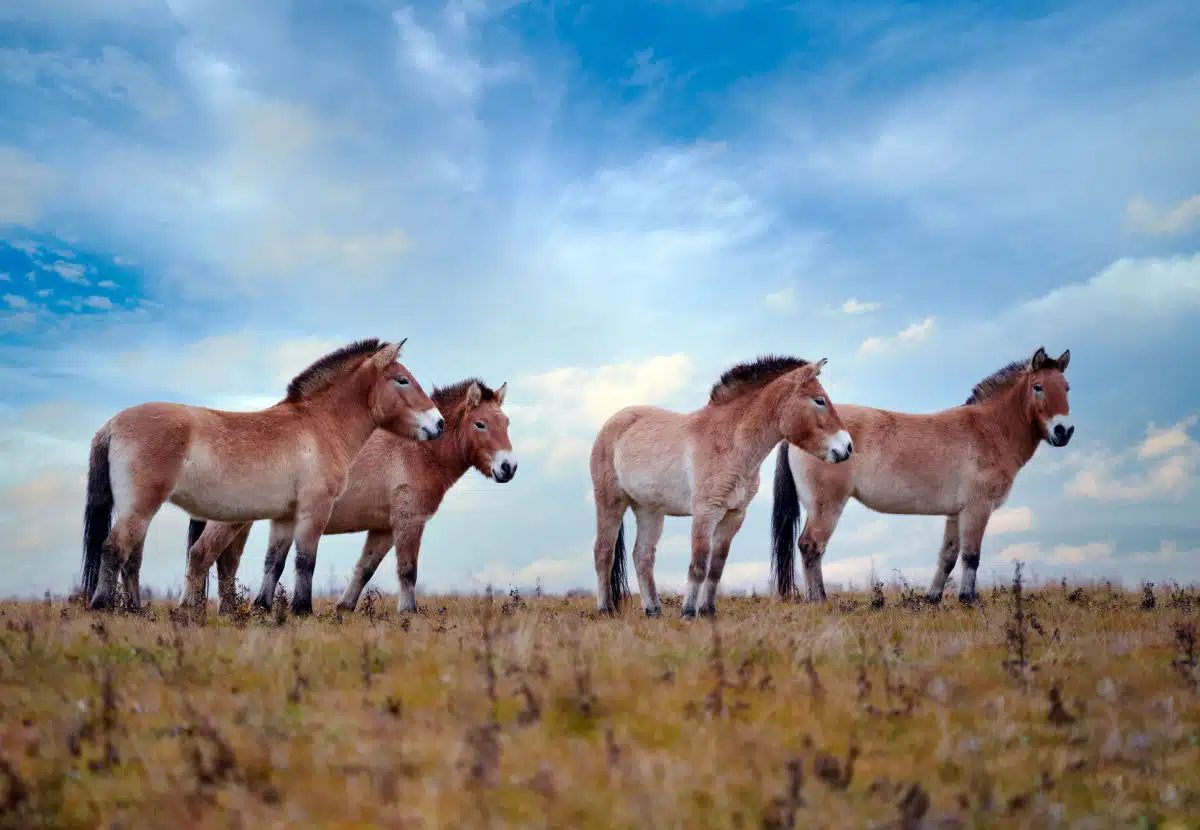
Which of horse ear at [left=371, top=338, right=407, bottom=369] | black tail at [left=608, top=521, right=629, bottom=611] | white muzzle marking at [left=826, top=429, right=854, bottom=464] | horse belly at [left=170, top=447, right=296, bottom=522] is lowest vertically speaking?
black tail at [left=608, top=521, right=629, bottom=611]

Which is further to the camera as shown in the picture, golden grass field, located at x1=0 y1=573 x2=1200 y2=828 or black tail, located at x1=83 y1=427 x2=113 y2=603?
black tail, located at x1=83 y1=427 x2=113 y2=603

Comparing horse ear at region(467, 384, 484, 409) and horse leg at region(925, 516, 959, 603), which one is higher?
horse ear at region(467, 384, 484, 409)

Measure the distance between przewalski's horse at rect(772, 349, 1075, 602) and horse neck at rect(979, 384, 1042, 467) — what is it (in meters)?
0.02

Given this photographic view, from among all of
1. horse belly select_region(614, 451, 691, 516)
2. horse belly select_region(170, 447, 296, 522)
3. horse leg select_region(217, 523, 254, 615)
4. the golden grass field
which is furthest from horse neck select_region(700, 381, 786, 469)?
horse leg select_region(217, 523, 254, 615)

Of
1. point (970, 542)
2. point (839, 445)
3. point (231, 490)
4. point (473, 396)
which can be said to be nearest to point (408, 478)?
point (473, 396)

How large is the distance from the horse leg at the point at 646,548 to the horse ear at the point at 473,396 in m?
3.03

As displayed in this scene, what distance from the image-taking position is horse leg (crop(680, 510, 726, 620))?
13.1m

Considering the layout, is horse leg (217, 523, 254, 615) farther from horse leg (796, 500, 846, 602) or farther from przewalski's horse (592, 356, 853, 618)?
horse leg (796, 500, 846, 602)

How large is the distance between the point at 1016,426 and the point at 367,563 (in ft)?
37.3

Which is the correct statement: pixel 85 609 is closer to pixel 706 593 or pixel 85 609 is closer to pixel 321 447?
pixel 321 447

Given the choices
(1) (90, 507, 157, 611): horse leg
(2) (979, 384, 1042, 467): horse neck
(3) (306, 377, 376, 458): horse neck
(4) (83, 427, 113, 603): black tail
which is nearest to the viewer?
(1) (90, 507, 157, 611): horse leg

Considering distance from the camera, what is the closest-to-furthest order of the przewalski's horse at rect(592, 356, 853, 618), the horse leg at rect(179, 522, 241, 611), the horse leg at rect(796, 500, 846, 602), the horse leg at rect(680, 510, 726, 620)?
the horse leg at rect(680, 510, 726, 620) → the przewalski's horse at rect(592, 356, 853, 618) → the horse leg at rect(179, 522, 241, 611) → the horse leg at rect(796, 500, 846, 602)

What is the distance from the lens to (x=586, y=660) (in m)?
7.59

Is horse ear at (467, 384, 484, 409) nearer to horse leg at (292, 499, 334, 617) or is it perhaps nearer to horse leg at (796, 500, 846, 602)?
horse leg at (292, 499, 334, 617)
